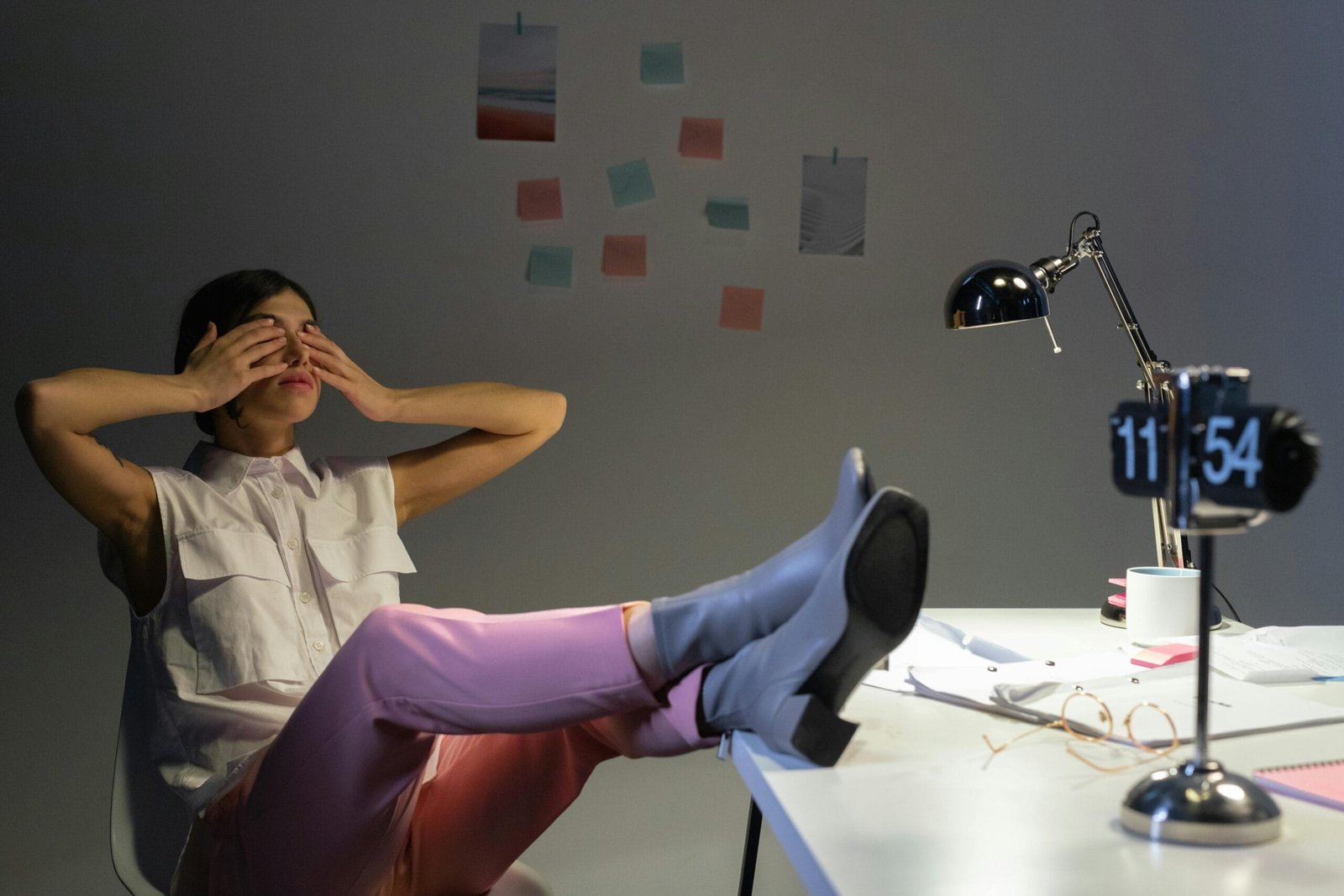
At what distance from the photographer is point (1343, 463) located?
2.61 metres

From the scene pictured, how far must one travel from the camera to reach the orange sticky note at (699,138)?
91.7 inches

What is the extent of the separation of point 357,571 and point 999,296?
3.01 feet

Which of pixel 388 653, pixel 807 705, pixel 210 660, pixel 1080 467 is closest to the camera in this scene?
pixel 807 705

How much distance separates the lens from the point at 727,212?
7.72 ft

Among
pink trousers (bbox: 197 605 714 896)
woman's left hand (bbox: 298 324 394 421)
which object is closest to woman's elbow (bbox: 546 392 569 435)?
woman's left hand (bbox: 298 324 394 421)

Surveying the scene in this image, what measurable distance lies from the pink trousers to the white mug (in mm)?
624

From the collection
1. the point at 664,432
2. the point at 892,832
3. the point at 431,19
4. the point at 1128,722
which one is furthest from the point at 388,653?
the point at 431,19

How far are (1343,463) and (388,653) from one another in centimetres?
229

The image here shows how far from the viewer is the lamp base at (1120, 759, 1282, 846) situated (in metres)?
0.76

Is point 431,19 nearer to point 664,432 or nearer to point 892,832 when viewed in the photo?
point 664,432

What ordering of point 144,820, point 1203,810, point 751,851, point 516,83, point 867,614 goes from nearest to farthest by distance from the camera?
1. point 1203,810
2. point 867,614
3. point 144,820
4. point 751,851
5. point 516,83

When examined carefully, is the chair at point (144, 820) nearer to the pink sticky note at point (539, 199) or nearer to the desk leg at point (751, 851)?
the desk leg at point (751, 851)

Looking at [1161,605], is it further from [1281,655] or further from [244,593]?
[244,593]

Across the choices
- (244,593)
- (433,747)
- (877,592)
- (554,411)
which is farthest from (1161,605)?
(244,593)
